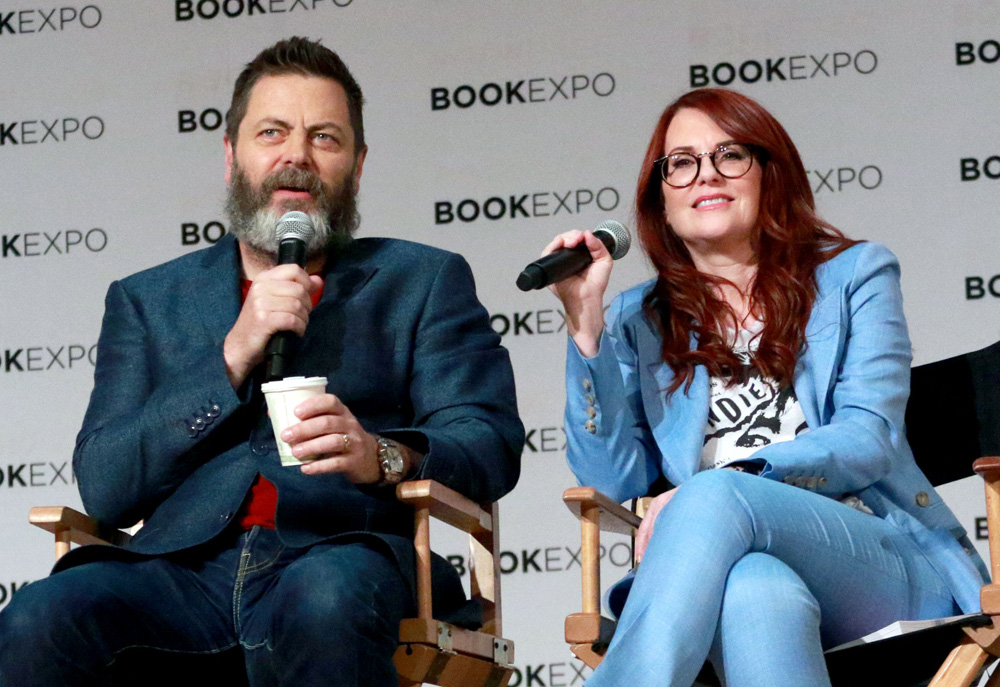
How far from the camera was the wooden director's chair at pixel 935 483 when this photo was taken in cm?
233

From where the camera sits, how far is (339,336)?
2.68m

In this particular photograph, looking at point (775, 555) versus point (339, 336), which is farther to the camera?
point (339, 336)

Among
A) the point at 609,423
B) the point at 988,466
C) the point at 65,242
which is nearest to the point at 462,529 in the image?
the point at 609,423

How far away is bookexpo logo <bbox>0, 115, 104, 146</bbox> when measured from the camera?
457 cm

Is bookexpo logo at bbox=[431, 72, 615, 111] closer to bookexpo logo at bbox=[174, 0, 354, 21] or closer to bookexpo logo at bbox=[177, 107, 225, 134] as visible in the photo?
bookexpo logo at bbox=[174, 0, 354, 21]

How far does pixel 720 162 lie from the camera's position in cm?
283

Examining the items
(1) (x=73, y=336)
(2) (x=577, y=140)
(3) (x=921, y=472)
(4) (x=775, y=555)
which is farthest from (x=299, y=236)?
(1) (x=73, y=336)

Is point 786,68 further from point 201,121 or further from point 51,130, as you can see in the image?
point 51,130

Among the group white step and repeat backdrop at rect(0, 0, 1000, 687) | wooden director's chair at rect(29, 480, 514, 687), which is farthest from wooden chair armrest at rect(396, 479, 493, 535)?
white step and repeat backdrop at rect(0, 0, 1000, 687)

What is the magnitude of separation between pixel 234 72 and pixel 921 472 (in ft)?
8.60

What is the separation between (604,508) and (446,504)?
0.28 meters

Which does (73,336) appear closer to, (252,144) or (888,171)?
(252,144)

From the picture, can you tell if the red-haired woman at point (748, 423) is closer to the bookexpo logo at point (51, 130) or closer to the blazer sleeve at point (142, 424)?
the blazer sleeve at point (142, 424)

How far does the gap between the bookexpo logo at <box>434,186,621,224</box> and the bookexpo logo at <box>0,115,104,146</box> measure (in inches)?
44.1
